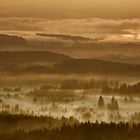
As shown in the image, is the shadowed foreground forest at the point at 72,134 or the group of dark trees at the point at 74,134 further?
the shadowed foreground forest at the point at 72,134

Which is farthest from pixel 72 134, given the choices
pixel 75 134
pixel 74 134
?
pixel 75 134

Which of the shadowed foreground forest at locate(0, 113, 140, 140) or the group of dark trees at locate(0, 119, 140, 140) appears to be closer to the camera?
the group of dark trees at locate(0, 119, 140, 140)

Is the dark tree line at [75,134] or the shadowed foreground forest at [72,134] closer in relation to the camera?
the dark tree line at [75,134]

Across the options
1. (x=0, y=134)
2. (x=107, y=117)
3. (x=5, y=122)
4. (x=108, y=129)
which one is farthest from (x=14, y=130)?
(x=107, y=117)

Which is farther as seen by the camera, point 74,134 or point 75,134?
point 75,134

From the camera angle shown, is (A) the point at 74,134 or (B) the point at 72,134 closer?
(B) the point at 72,134

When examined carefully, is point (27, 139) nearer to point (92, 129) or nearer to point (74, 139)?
point (74, 139)

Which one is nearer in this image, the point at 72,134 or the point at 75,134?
the point at 72,134

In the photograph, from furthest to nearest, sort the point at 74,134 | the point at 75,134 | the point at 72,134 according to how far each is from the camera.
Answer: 1. the point at 75,134
2. the point at 74,134
3. the point at 72,134

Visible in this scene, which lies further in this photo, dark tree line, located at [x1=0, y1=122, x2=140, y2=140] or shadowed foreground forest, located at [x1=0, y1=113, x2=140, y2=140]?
shadowed foreground forest, located at [x1=0, y1=113, x2=140, y2=140]

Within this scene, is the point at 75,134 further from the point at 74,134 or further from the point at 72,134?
the point at 72,134

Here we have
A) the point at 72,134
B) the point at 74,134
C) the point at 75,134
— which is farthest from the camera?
the point at 75,134
